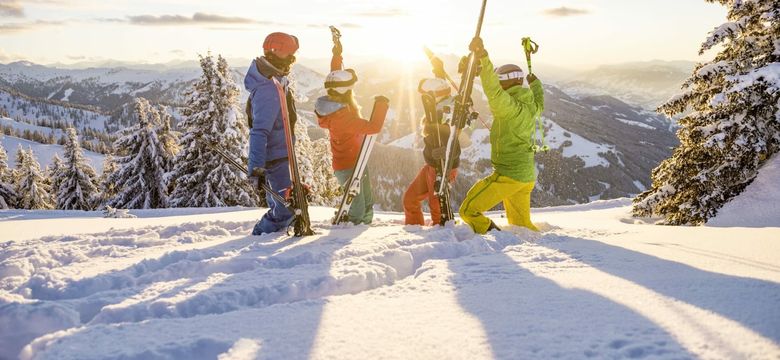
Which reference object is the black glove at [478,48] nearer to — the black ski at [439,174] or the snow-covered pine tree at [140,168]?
the black ski at [439,174]

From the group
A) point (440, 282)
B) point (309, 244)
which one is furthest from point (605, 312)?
point (309, 244)

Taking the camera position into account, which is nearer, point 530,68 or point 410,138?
point 530,68

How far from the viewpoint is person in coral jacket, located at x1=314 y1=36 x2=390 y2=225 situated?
247 inches

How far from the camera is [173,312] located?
9.20ft

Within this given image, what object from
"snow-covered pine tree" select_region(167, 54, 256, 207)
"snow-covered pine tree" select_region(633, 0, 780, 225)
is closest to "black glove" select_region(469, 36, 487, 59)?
"snow-covered pine tree" select_region(633, 0, 780, 225)

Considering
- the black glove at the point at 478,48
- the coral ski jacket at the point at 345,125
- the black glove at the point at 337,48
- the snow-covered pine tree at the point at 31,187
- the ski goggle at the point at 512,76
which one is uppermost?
the black glove at the point at 337,48

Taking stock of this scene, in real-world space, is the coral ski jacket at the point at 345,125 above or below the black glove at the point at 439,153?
above

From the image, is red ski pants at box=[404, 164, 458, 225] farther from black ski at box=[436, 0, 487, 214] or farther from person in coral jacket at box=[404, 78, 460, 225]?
black ski at box=[436, 0, 487, 214]

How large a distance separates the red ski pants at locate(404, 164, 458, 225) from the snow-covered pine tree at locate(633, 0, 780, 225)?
5.81m

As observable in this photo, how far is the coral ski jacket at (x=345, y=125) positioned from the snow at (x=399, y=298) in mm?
1855

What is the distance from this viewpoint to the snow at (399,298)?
2201 mm

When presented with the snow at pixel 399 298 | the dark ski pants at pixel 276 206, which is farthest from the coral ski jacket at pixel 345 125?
the snow at pixel 399 298

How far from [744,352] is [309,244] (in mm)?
3742

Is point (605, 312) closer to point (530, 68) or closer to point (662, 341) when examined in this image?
point (662, 341)
